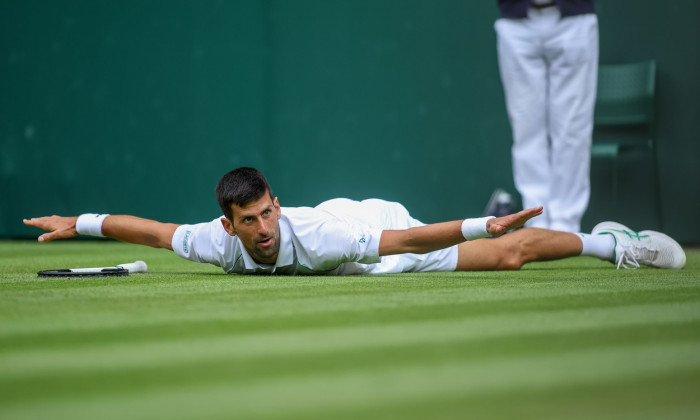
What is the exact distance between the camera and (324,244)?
17.4 feet

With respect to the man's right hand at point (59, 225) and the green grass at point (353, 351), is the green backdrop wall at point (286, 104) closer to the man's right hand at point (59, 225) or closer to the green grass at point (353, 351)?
the man's right hand at point (59, 225)

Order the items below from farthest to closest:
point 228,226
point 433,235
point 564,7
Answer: point 564,7 < point 228,226 < point 433,235

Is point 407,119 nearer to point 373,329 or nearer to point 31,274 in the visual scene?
point 31,274

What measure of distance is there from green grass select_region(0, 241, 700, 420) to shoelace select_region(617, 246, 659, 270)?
40.0 inches

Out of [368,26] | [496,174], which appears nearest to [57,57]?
[368,26]

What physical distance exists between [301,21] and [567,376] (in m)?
8.53

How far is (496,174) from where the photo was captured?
9836 mm

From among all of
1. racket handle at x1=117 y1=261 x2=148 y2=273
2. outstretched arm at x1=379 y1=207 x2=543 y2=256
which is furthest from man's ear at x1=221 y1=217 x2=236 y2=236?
racket handle at x1=117 y1=261 x2=148 y2=273

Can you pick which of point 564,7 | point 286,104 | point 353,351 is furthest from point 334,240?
point 286,104

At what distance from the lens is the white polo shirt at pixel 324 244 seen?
17.2 ft

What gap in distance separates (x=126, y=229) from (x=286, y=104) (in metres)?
5.06

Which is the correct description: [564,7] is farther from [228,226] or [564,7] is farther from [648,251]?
Answer: [228,226]

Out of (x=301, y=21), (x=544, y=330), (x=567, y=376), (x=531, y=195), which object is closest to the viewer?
(x=567, y=376)

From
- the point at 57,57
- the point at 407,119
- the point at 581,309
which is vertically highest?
the point at 57,57
